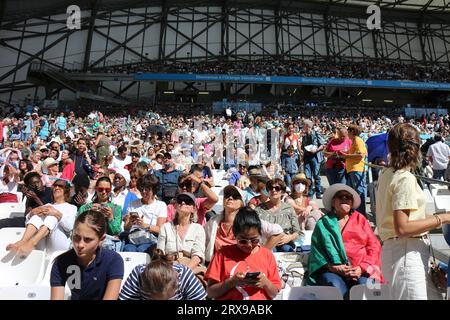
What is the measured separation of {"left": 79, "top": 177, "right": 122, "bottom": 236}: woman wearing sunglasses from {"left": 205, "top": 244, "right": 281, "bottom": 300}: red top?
1872mm

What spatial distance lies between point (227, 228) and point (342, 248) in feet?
3.62

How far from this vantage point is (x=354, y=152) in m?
5.47

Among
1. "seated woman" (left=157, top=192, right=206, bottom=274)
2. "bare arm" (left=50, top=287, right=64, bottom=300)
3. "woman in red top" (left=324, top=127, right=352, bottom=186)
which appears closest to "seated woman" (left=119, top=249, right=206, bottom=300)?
"bare arm" (left=50, top=287, right=64, bottom=300)

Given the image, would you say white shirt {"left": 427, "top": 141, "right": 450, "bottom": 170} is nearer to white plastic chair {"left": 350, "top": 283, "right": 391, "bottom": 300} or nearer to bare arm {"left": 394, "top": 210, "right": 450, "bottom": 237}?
white plastic chair {"left": 350, "top": 283, "right": 391, "bottom": 300}

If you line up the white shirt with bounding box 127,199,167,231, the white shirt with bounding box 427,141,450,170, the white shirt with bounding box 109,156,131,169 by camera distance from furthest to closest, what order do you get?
1. the white shirt with bounding box 427,141,450,170
2. the white shirt with bounding box 109,156,131,169
3. the white shirt with bounding box 127,199,167,231

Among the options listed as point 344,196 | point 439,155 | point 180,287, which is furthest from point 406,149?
point 439,155

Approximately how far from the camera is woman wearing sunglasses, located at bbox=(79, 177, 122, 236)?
393cm

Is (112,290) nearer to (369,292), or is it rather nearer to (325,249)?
(325,249)

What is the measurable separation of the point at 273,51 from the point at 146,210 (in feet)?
93.3

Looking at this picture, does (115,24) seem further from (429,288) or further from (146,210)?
(429,288)

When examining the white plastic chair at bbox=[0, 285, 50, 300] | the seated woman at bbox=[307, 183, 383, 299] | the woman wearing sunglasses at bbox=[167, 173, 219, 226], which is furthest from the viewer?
the woman wearing sunglasses at bbox=[167, 173, 219, 226]

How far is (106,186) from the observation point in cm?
434

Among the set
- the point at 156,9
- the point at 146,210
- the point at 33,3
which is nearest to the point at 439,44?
the point at 156,9
